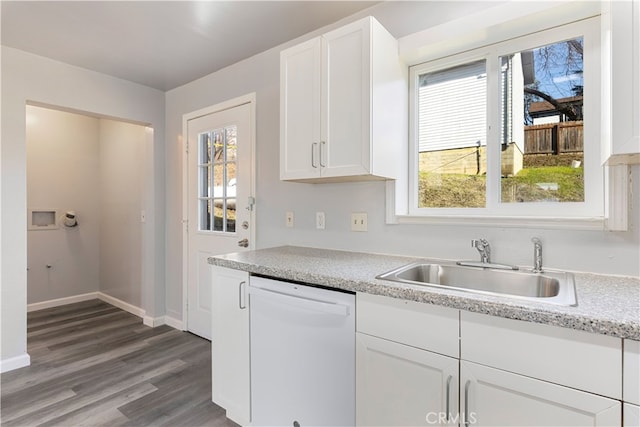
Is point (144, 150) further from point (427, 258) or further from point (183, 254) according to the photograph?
point (427, 258)

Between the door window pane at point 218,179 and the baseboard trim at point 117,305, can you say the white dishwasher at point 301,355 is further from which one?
the baseboard trim at point 117,305

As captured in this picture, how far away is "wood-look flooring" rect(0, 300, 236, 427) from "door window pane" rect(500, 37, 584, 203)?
2.02 metres

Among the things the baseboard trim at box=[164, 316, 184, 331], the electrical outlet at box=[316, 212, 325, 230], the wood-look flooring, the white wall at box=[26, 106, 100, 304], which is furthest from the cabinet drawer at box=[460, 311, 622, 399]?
the white wall at box=[26, 106, 100, 304]

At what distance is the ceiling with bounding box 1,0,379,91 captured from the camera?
75.5 inches

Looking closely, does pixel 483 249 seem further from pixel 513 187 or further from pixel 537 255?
pixel 513 187

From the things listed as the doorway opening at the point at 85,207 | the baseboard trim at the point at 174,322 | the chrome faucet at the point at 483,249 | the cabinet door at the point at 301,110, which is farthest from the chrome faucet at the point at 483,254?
the doorway opening at the point at 85,207

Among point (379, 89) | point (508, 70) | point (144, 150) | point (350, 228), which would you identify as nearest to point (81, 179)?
point (144, 150)

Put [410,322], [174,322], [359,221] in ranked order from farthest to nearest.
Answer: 1. [174,322]
2. [359,221]
3. [410,322]

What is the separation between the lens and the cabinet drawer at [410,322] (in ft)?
3.49

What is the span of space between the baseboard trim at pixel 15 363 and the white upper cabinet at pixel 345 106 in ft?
8.01

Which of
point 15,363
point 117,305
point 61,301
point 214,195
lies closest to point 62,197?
point 61,301

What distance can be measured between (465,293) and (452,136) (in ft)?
3.47

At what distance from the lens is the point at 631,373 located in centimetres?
81

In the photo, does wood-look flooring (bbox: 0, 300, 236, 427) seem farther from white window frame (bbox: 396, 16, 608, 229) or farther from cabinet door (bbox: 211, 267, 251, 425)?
white window frame (bbox: 396, 16, 608, 229)
